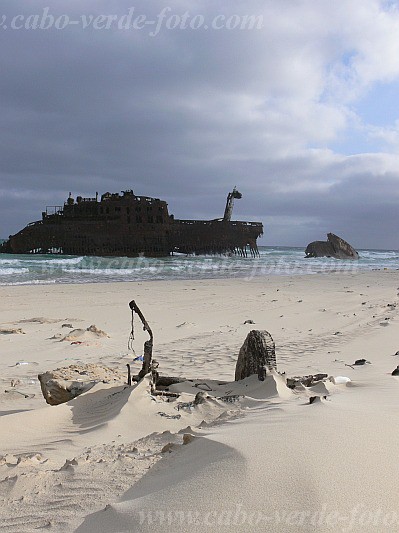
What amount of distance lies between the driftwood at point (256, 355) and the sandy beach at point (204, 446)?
0.20m

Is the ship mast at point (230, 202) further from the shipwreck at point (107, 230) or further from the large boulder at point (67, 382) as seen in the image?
the large boulder at point (67, 382)

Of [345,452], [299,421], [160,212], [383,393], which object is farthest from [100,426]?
[160,212]

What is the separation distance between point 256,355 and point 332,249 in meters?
56.6

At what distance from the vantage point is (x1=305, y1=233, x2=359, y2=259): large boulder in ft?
185

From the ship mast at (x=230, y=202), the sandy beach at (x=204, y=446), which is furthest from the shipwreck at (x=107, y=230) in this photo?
the sandy beach at (x=204, y=446)

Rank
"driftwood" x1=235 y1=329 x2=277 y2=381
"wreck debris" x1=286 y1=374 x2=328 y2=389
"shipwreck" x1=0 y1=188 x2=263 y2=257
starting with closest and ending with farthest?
1. "wreck debris" x1=286 y1=374 x2=328 y2=389
2. "driftwood" x1=235 y1=329 x2=277 y2=381
3. "shipwreck" x1=0 y1=188 x2=263 y2=257

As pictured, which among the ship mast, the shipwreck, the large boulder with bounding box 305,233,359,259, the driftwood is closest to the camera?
the driftwood

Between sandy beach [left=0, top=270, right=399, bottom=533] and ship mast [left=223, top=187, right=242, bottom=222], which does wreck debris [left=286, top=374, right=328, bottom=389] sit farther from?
ship mast [left=223, top=187, right=242, bottom=222]

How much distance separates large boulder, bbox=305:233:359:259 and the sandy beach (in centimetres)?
5252

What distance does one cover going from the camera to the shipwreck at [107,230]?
3941 cm

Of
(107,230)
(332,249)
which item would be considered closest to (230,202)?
(107,230)

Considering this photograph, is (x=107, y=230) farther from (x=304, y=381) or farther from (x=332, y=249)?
(x=304, y=381)

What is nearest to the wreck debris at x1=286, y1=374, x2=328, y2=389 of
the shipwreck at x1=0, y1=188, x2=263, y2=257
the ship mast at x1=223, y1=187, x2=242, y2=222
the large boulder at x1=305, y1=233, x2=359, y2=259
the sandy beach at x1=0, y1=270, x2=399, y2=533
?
the sandy beach at x1=0, y1=270, x2=399, y2=533

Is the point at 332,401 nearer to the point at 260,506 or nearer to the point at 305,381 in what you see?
the point at 305,381
